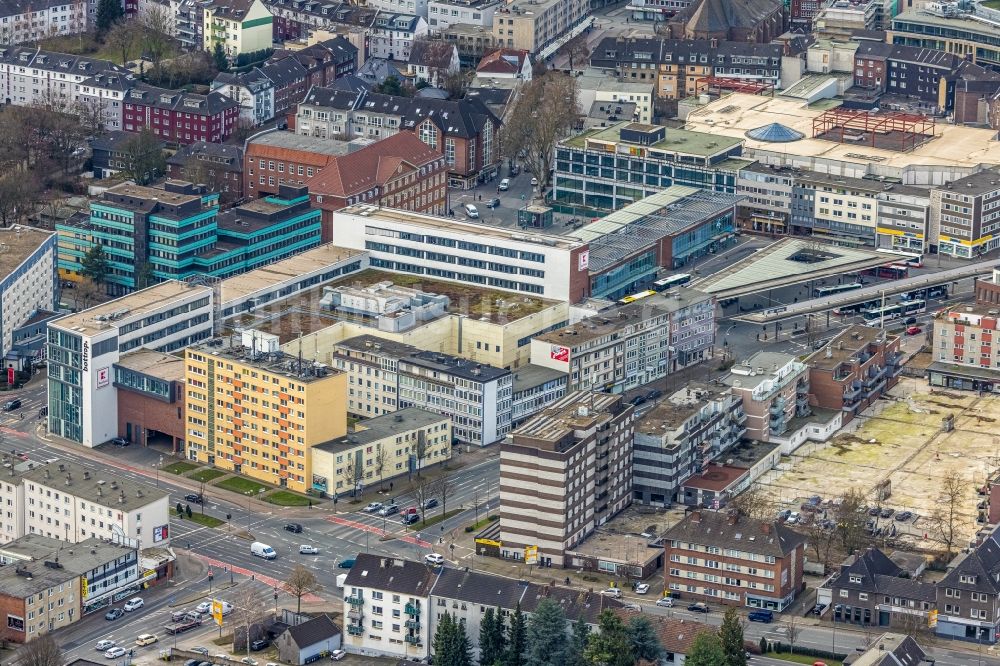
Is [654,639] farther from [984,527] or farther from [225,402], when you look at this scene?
[225,402]

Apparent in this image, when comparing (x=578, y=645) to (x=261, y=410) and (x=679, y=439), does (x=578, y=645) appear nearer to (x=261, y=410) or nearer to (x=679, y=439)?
(x=679, y=439)

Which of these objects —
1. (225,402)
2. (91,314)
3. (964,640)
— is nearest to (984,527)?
(964,640)

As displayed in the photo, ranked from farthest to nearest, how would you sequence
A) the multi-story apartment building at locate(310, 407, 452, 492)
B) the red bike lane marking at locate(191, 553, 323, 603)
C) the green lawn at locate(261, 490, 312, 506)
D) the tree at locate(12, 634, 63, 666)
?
the multi-story apartment building at locate(310, 407, 452, 492)
the green lawn at locate(261, 490, 312, 506)
the red bike lane marking at locate(191, 553, 323, 603)
the tree at locate(12, 634, 63, 666)

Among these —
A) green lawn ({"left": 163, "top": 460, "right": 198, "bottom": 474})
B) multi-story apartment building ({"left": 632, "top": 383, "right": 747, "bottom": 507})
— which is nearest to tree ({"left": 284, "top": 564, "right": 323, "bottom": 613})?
green lawn ({"left": 163, "top": 460, "right": 198, "bottom": 474})

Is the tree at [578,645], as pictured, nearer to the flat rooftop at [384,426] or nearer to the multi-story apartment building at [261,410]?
the flat rooftop at [384,426]

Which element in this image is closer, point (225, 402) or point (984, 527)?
point (984, 527)

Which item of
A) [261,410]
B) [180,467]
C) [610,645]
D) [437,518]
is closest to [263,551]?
[437,518]

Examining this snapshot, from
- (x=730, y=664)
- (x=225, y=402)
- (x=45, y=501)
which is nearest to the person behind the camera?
(x=730, y=664)

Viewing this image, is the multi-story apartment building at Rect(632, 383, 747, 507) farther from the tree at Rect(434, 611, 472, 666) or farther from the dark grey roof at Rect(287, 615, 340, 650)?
the dark grey roof at Rect(287, 615, 340, 650)
